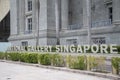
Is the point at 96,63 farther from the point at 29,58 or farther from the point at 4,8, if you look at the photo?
the point at 4,8

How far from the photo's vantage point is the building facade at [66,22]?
3117 centimetres

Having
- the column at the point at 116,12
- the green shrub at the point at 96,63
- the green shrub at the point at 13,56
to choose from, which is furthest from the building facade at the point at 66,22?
the green shrub at the point at 96,63

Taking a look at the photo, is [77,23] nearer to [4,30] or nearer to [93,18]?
[93,18]

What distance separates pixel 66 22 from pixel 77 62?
68.7 feet

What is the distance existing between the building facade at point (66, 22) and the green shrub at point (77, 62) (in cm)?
1193

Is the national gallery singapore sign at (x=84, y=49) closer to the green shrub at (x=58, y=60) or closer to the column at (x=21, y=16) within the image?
the green shrub at (x=58, y=60)

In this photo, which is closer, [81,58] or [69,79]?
[69,79]

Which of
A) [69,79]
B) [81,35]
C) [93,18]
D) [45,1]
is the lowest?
[69,79]

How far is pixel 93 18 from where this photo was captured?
37062mm

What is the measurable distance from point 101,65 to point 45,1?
23126 mm

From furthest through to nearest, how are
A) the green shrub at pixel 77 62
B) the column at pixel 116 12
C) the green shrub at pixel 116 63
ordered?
the column at pixel 116 12, the green shrub at pixel 77 62, the green shrub at pixel 116 63

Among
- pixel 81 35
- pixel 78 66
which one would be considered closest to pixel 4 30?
pixel 81 35

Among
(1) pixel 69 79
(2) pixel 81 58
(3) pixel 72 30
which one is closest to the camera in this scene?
(1) pixel 69 79

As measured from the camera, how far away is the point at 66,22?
126 ft
